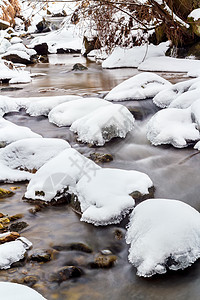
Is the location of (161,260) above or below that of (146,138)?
above

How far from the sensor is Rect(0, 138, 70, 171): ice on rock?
3578 mm

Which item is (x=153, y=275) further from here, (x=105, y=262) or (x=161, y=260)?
(x=105, y=262)

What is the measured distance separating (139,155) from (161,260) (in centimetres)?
209

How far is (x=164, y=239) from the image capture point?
2084mm

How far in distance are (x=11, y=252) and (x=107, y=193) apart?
884mm

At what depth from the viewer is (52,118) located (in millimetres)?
5176

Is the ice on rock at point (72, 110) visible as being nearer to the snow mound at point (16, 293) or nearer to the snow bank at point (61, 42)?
the snow mound at point (16, 293)

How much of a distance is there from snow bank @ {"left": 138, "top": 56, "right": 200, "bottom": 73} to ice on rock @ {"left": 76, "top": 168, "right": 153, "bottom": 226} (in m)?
5.75

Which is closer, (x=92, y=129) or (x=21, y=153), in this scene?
(x=21, y=153)

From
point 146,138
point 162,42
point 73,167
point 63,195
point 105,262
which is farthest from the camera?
point 162,42

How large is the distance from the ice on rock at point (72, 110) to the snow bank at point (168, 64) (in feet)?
12.5

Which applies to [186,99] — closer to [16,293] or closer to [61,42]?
[16,293]

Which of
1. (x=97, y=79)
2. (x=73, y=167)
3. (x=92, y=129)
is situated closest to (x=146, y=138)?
(x=92, y=129)

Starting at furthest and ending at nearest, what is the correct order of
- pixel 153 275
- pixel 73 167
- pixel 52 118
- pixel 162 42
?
1. pixel 162 42
2. pixel 52 118
3. pixel 73 167
4. pixel 153 275
